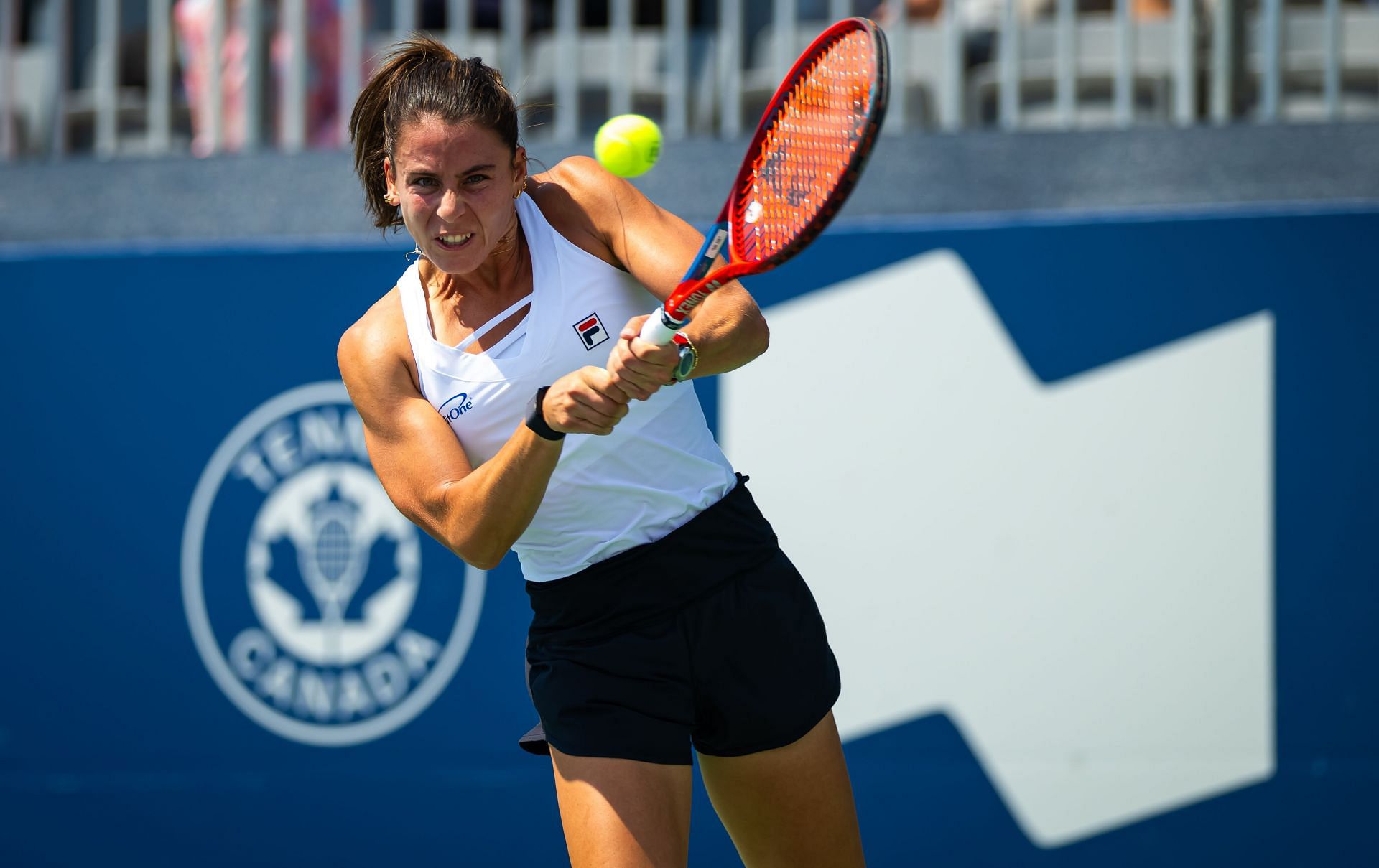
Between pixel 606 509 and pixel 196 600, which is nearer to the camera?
pixel 606 509

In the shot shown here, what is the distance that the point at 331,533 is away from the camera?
4324mm

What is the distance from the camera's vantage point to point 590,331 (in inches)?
93.9

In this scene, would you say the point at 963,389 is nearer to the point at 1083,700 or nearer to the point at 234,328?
the point at 1083,700

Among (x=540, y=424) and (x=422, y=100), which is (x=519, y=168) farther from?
(x=540, y=424)

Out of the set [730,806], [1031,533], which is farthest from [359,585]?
[730,806]

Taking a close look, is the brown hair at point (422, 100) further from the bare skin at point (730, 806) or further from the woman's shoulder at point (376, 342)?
the bare skin at point (730, 806)

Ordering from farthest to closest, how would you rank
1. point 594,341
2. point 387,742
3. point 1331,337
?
point 387,742 → point 1331,337 → point 594,341

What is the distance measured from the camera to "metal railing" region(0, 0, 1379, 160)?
4332 millimetres

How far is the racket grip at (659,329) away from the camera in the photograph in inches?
78.7

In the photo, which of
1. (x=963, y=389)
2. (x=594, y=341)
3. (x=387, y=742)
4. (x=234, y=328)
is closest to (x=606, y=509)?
(x=594, y=341)

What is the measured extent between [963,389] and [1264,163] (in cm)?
103

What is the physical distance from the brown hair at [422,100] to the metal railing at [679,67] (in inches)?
67.7

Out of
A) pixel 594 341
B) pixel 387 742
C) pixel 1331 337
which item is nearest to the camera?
pixel 594 341

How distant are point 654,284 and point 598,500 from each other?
1.22 feet
